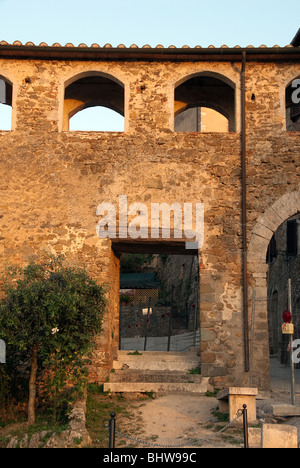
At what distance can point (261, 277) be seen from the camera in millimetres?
10938

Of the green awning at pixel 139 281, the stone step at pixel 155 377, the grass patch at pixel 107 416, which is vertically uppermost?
the green awning at pixel 139 281

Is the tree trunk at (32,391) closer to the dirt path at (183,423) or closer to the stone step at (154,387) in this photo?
the dirt path at (183,423)

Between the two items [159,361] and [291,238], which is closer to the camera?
[159,361]

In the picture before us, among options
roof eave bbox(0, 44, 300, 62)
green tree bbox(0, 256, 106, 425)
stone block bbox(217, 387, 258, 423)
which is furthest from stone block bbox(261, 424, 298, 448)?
roof eave bbox(0, 44, 300, 62)

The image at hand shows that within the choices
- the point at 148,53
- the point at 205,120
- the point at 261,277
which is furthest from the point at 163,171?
the point at 205,120

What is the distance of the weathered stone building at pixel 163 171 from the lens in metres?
10.9

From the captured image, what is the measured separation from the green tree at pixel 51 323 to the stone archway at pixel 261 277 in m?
3.38

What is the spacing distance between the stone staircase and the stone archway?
3.44ft

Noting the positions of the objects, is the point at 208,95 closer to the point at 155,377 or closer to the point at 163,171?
the point at 163,171

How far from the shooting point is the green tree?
837 cm

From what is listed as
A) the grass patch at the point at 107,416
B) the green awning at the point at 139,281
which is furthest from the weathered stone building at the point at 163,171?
the green awning at the point at 139,281

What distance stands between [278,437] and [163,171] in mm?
6500

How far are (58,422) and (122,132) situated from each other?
6021 millimetres
